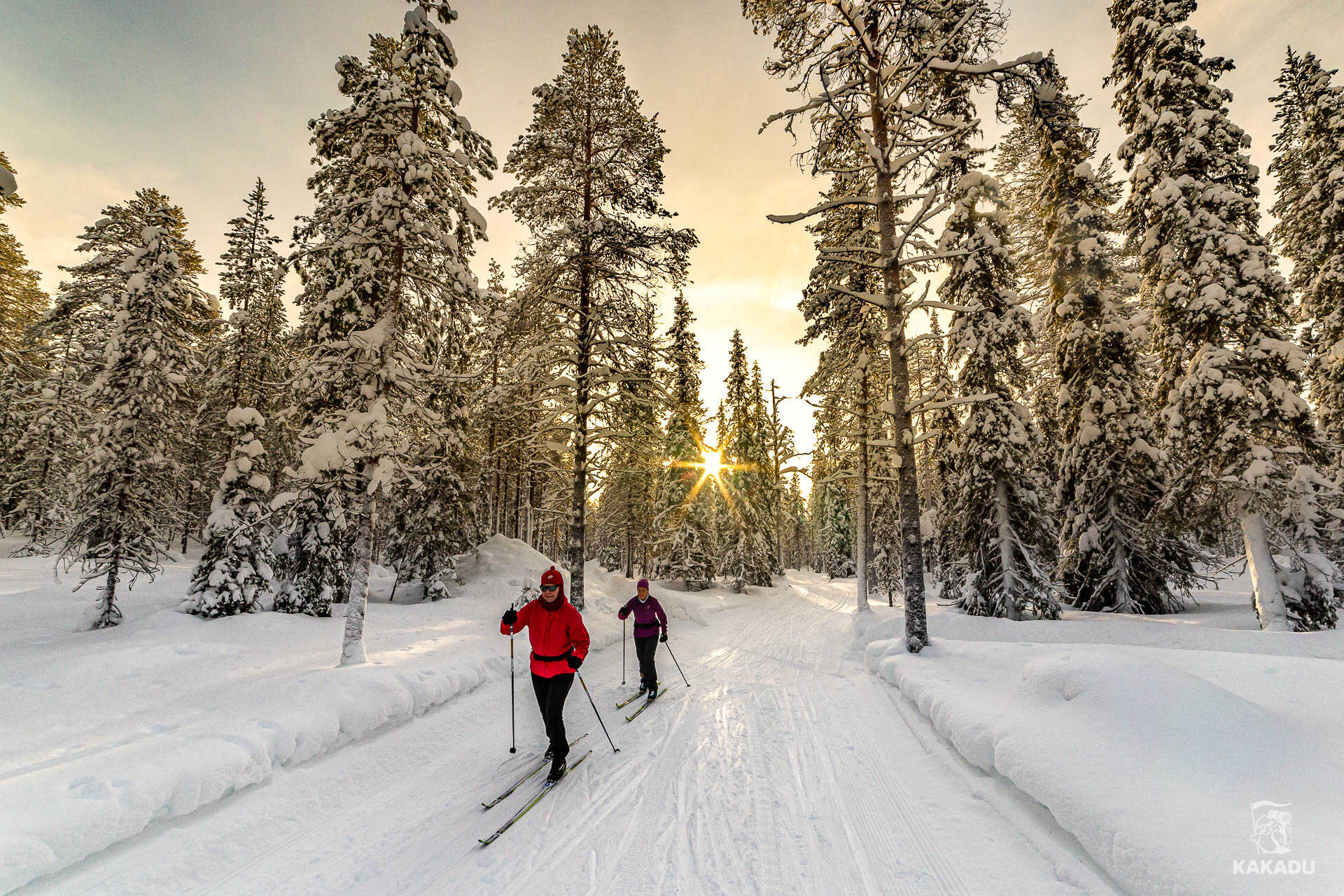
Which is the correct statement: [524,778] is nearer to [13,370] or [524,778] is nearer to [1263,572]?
[1263,572]

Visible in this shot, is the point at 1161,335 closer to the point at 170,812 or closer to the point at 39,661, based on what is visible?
the point at 170,812

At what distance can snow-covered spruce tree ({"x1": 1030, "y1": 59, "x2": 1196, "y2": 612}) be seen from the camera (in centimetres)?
1482

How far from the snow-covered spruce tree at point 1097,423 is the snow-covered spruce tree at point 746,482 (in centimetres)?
1862

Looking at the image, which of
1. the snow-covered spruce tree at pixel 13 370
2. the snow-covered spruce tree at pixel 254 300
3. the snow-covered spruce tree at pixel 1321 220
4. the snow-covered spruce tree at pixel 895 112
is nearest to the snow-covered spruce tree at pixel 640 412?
the snow-covered spruce tree at pixel 895 112

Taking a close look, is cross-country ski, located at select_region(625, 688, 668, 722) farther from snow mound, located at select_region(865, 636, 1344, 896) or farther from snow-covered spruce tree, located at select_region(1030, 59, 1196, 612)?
snow-covered spruce tree, located at select_region(1030, 59, 1196, 612)

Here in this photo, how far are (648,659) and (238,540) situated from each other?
12.8m

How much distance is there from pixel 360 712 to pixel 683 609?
46.1 feet

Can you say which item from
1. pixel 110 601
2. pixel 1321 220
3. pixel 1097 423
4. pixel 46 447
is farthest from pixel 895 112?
pixel 46 447

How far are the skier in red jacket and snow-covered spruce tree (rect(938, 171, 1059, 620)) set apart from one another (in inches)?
499

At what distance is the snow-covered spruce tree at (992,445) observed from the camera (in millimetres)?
14242

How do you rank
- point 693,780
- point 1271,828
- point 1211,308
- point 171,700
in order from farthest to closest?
1. point 1211,308
2. point 171,700
3. point 693,780
4. point 1271,828

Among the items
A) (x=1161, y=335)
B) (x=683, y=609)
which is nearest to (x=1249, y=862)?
(x=1161, y=335)

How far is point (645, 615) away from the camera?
9891 millimetres

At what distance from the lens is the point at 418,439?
12.2 metres
